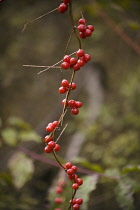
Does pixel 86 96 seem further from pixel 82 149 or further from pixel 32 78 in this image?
pixel 82 149

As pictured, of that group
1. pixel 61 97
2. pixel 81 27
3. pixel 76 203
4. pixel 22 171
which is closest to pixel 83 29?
pixel 81 27

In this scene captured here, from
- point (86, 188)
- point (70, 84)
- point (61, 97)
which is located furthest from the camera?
point (61, 97)

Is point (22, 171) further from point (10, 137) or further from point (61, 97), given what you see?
point (61, 97)

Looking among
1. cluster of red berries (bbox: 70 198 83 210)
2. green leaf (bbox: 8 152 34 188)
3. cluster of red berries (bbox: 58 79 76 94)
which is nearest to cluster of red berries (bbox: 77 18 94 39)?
cluster of red berries (bbox: 58 79 76 94)

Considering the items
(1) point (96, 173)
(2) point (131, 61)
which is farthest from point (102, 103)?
(1) point (96, 173)

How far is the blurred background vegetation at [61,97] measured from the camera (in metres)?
1.56

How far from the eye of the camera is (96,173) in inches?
43.4

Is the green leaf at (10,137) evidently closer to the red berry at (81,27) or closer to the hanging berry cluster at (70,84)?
the hanging berry cluster at (70,84)

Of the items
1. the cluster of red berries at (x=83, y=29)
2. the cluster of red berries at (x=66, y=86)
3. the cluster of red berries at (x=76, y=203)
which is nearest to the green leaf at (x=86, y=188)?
the cluster of red berries at (x=76, y=203)

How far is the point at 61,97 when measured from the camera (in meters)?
3.13

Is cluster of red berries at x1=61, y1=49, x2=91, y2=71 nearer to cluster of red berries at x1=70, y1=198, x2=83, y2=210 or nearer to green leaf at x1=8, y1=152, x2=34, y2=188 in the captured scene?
cluster of red berries at x1=70, y1=198, x2=83, y2=210

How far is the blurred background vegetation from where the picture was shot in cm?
156

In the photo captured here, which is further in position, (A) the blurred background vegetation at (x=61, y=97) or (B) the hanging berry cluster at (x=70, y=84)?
(A) the blurred background vegetation at (x=61, y=97)

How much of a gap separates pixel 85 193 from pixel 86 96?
223 centimetres
